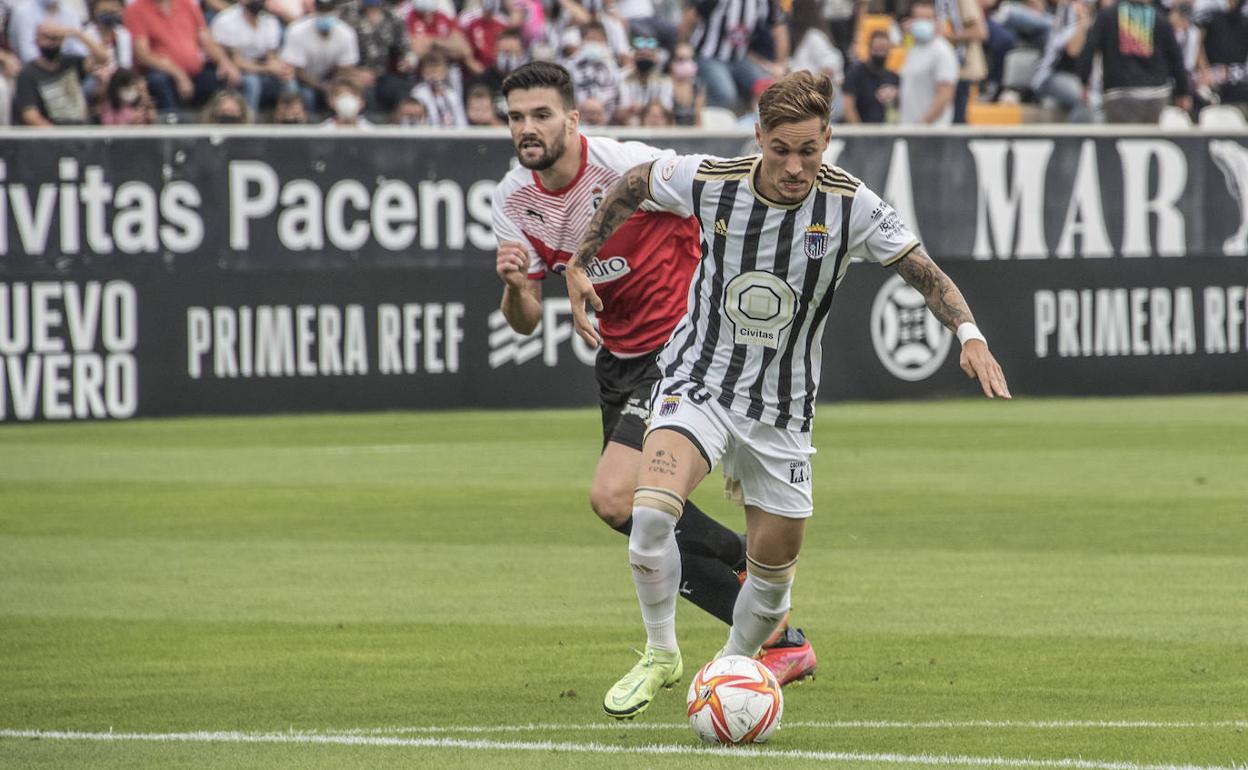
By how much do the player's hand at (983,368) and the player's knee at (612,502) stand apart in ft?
4.98

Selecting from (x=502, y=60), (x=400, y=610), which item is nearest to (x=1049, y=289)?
(x=502, y=60)

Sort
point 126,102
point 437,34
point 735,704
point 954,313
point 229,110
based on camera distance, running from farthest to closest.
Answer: point 437,34 → point 126,102 → point 229,110 → point 954,313 → point 735,704

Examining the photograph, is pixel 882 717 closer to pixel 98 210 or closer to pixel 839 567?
pixel 839 567

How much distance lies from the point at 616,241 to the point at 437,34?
1334cm

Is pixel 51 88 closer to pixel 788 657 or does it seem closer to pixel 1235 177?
pixel 1235 177

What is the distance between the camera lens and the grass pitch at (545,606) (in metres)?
6.37

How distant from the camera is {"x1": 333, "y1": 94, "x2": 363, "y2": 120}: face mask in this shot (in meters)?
19.3

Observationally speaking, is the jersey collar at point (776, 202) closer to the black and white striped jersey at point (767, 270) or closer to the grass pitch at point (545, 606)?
the black and white striped jersey at point (767, 270)

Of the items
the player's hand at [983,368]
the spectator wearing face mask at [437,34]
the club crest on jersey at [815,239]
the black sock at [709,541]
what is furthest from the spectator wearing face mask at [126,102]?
the player's hand at [983,368]

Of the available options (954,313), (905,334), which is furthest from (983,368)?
(905,334)

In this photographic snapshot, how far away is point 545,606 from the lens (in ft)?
29.9

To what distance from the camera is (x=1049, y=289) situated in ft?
63.4

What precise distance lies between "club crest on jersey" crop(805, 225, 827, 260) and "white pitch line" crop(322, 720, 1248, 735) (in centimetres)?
147

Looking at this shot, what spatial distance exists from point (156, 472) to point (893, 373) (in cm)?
738
